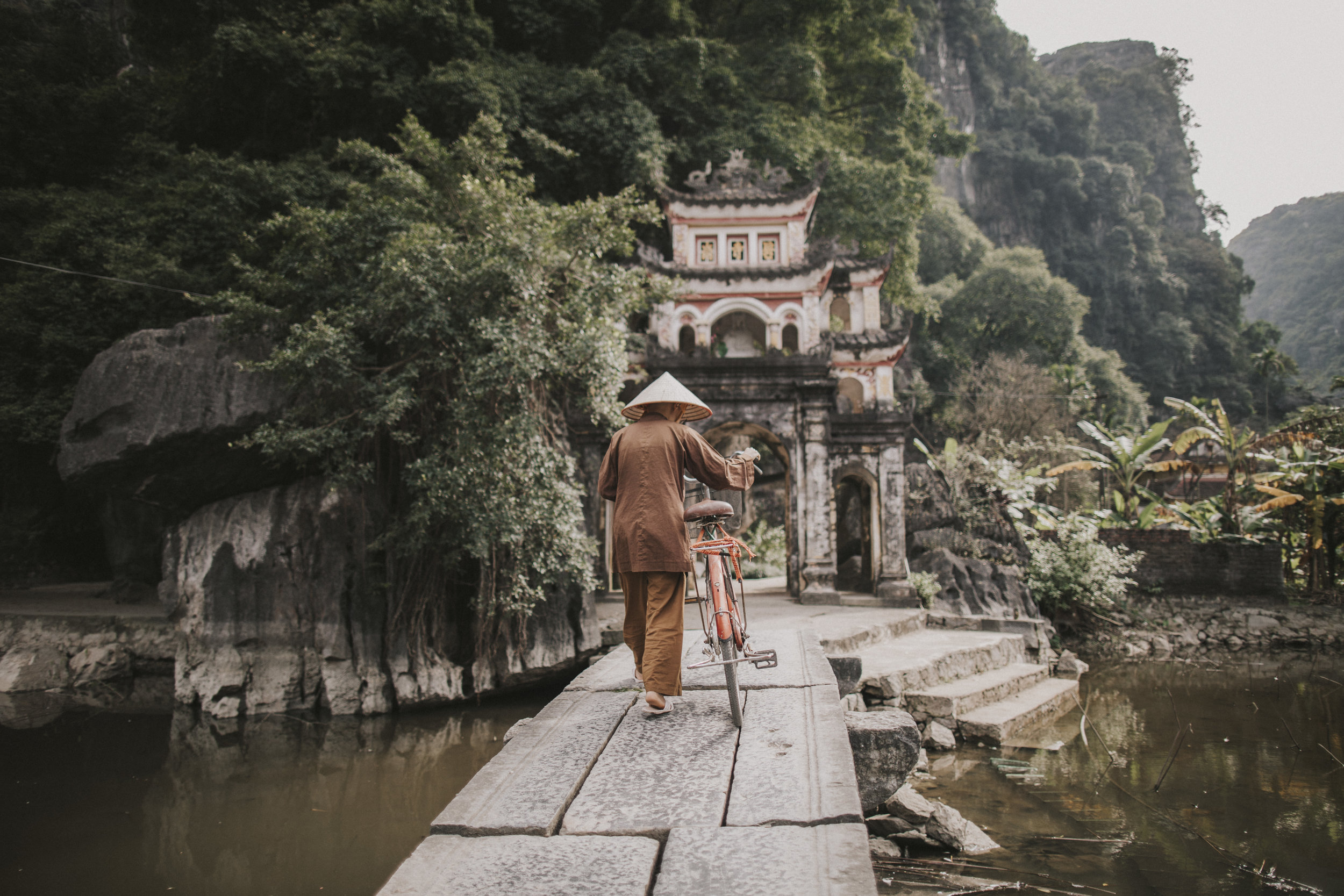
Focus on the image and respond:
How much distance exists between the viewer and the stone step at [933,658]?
758cm

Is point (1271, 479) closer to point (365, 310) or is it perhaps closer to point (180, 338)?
point (365, 310)

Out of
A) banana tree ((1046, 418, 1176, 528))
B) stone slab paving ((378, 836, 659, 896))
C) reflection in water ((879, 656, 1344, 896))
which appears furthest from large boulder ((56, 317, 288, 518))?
banana tree ((1046, 418, 1176, 528))

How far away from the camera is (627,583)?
3850 mm

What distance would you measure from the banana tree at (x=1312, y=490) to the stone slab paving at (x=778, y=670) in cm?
1411

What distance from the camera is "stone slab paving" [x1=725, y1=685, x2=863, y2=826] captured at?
2639mm

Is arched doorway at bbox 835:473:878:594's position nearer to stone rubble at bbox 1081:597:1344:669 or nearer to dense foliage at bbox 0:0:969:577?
stone rubble at bbox 1081:597:1344:669

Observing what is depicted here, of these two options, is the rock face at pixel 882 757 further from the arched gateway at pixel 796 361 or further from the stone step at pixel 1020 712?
the arched gateway at pixel 796 361

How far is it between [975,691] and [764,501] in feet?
51.1

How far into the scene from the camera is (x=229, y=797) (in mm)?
6539

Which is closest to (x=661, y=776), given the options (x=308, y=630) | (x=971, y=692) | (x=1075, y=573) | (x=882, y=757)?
(x=882, y=757)

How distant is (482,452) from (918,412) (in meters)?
22.1

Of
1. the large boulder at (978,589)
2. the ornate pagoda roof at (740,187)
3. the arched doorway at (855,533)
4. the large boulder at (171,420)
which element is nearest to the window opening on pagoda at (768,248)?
the ornate pagoda roof at (740,187)

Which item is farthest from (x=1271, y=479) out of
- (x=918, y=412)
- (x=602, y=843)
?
(x=602, y=843)

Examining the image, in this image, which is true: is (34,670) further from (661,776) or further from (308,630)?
(661,776)
